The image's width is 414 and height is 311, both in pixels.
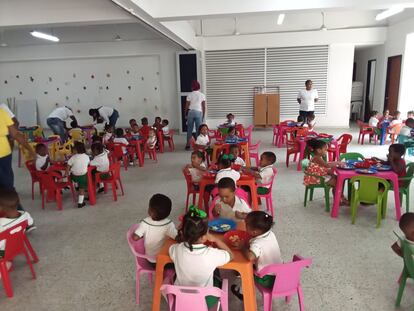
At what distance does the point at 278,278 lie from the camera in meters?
2.10

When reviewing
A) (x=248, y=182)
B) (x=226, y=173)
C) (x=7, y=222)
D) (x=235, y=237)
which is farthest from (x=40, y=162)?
(x=235, y=237)

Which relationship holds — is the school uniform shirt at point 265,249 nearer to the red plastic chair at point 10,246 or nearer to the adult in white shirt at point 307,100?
the red plastic chair at point 10,246

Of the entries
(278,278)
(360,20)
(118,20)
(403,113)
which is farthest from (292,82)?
(278,278)

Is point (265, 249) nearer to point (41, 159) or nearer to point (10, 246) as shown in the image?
point (10, 246)

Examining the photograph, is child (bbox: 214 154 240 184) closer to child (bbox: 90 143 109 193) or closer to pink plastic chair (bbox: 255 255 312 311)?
pink plastic chair (bbox: 255 255 312 311)

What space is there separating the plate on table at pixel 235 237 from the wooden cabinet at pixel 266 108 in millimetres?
8882

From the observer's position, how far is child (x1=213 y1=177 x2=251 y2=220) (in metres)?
2.91

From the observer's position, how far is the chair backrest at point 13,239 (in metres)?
2.62

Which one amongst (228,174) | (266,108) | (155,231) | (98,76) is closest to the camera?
(155,231)

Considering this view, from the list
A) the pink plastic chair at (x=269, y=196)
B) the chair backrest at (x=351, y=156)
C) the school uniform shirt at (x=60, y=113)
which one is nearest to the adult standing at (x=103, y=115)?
the school uniform shirt at (x=60, y=113)

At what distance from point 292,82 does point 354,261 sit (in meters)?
8.69

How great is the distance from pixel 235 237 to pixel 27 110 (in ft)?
38.8

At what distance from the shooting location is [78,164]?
4.64 meters

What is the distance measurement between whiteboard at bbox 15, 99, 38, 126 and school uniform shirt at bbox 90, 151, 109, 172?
8.35m
